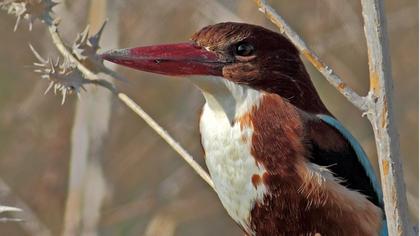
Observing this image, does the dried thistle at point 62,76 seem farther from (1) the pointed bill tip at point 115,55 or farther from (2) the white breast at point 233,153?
(2) the white breast at point 233,153

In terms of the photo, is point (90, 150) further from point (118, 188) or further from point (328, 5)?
point (328, 5)

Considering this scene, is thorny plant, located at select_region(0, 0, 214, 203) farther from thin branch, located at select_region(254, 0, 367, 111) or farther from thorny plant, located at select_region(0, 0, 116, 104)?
thin branch, located at select_region(254, 0, 367, 111)

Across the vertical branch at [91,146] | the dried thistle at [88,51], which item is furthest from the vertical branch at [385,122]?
the vertical branch at [91,146]

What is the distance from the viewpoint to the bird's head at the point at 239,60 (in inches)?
103

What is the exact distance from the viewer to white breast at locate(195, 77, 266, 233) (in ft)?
8.74

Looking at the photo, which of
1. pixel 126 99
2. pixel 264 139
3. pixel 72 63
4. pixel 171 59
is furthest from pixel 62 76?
pixel 264 139

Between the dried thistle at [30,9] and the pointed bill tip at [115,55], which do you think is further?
the dried thistle at [30,9]

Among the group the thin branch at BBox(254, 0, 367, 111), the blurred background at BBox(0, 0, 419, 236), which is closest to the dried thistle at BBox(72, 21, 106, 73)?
the thin branch at BBox(254, 0, 367, 111)

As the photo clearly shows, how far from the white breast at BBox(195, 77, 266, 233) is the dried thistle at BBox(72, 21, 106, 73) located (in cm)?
34

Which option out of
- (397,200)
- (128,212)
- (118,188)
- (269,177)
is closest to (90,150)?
(128,212)

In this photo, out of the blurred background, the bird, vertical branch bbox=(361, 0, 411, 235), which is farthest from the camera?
the blurred background

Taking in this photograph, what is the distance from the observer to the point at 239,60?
2727mm

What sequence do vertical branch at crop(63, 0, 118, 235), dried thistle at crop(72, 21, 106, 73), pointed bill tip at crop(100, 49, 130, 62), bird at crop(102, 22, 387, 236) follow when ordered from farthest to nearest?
vertical branch at crop(63, 0, 118, 235) < dried thistle at crop(72, 21, 106, 73) < bird at crop(102, 22, 387, 236) < pointed bill tip at crop(100, 49, 130, 62)

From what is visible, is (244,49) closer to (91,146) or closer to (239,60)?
(239,60)
